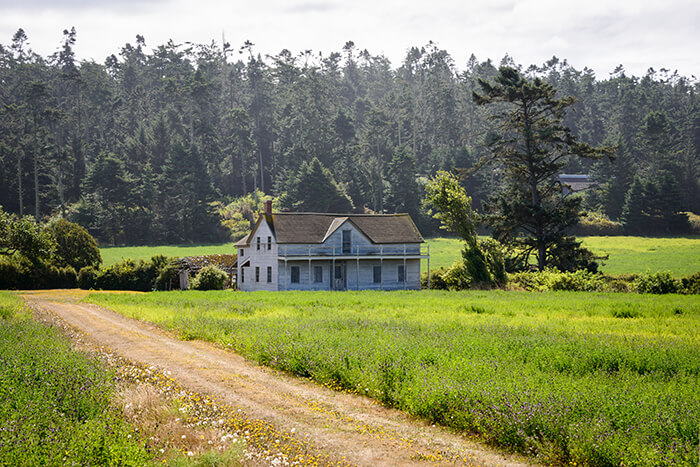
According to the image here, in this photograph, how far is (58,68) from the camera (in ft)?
441

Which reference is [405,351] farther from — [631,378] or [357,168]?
[357,168]

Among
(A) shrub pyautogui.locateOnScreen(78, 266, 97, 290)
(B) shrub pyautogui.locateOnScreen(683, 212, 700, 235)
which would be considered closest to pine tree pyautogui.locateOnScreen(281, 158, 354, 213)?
(A) shrub pyautogui.locateOnScreen(78, 266, 97, 290)

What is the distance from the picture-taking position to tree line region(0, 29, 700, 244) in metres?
90.1

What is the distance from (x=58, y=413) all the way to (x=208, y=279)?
4079 centimetres

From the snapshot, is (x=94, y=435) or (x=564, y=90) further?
(x=564, y=90)

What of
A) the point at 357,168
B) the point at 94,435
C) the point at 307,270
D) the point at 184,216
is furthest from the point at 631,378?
the point at 357,168

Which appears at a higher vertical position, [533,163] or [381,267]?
[533,163]

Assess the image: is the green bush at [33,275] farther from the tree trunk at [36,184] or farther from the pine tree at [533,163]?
the pine tree at [533,163]

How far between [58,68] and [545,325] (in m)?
144

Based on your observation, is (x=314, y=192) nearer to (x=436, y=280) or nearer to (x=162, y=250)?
(x=162, y=250)

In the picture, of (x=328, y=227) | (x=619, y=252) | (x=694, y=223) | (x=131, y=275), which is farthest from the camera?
(x=694, y=223)

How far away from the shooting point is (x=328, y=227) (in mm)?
53000

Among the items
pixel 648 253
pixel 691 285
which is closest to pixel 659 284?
pixel 691 285

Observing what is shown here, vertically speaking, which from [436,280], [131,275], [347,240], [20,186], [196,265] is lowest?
[436,280]
